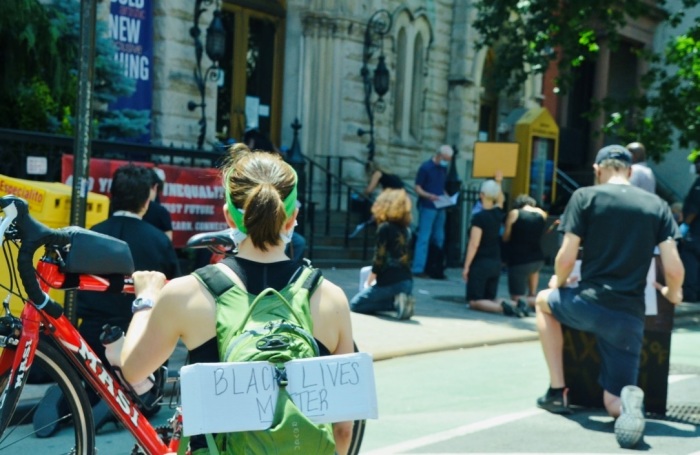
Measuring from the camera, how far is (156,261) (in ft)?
21.4

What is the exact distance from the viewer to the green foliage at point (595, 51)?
18.2m

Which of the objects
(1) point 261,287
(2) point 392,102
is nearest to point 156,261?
(1) point 261,287

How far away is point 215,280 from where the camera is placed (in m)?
3.22

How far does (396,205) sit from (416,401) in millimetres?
3949

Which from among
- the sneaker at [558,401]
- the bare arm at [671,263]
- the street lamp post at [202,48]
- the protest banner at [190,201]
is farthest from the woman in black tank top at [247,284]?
the street lamp post at [202,48]

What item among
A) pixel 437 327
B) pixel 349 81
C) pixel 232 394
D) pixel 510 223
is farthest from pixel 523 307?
pixel 232 394

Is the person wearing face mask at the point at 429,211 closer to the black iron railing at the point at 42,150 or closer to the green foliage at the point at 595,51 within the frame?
the green foliage at the point at 595,51

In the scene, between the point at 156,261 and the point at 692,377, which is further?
the point at 692,377

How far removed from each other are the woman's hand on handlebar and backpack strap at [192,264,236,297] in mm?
551

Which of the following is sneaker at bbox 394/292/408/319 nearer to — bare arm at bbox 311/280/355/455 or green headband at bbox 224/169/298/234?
bare arm at bbox 311/280/355/455

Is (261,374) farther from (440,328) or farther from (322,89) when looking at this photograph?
(322,89)

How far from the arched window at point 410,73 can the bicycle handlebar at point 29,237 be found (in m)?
17.2

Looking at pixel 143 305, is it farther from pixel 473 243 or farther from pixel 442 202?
pixel 442 202

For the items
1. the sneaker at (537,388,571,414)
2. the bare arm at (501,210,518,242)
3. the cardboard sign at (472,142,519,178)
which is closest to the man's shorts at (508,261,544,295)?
the bare arm at (501,210,518,242)
